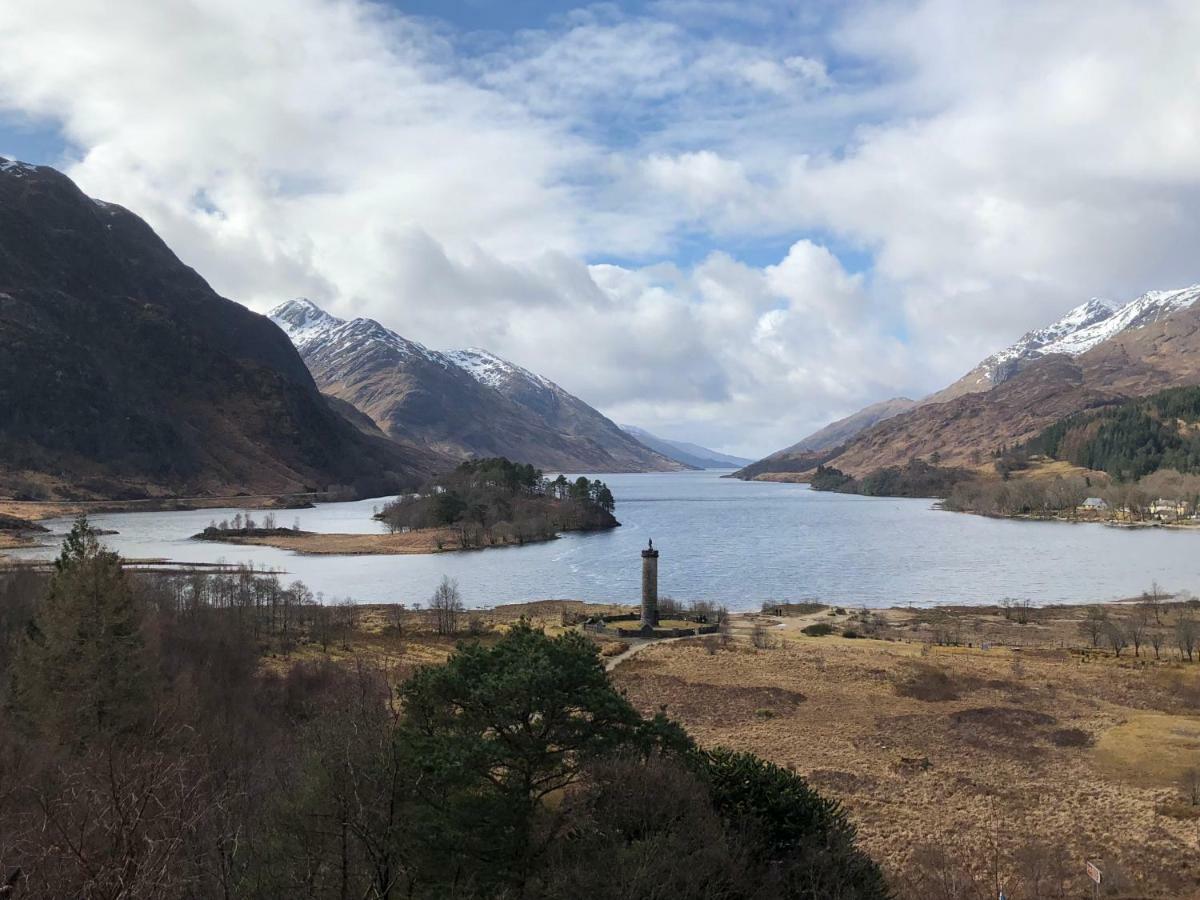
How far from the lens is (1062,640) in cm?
6281

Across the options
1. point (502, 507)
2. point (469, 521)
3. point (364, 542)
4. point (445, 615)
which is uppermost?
point (502, 507)

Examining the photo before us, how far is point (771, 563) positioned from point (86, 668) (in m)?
91.9

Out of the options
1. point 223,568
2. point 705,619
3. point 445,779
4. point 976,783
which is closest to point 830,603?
A: point 705,619

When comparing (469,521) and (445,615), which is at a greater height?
(469,521)

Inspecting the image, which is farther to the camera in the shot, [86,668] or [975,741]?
[975,741]

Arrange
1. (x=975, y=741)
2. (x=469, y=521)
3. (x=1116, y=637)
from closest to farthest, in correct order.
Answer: (x=975, y=741), (x=1116, y=637), (x=469, y=521)

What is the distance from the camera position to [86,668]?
76.4 feet

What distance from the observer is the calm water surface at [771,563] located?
8788 centimetres

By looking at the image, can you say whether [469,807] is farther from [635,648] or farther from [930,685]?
[635,648]

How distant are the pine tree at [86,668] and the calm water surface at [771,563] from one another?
58462mm

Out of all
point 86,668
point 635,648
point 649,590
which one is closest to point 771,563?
point 649,590

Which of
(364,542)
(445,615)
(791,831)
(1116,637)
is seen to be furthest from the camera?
(364,542)

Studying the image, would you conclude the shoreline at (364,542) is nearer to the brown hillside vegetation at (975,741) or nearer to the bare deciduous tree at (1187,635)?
the brown hillside vegetation at (975,741)

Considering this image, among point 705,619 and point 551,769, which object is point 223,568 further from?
point 551,769
